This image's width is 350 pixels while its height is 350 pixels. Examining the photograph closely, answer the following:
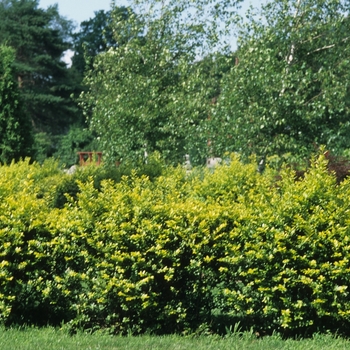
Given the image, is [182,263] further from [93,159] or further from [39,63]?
[39,63]

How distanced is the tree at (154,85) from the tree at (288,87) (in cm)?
94

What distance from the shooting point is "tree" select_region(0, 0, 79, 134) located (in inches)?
1538

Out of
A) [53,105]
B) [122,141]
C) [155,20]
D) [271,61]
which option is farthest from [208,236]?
[53,105]

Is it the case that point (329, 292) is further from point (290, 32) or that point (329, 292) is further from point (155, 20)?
point (155, 20)

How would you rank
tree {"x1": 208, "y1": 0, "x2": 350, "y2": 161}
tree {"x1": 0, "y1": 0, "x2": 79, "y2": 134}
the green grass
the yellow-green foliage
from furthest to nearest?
tree {"x1": 0, "y1": 0, "x2": 79, "y2": 134} < tree {"x1": 208, "y1": 0, "x2": 350, "y2": 161} < the yellow-green foliage < the green grass

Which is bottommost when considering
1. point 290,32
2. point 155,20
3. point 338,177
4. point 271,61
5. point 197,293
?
point 197,293

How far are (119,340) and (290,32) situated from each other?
8212 millimetres

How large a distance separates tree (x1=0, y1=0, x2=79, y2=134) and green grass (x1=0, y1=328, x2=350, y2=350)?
113 feet

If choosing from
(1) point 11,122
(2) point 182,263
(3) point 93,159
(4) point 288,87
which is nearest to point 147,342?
(2) point 182,263

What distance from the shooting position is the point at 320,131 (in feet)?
37.1

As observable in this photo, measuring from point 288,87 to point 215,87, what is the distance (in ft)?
10.1

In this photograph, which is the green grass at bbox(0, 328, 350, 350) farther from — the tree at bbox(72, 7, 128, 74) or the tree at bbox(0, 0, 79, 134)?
the tree at bbox(72, 7, 128, 74)

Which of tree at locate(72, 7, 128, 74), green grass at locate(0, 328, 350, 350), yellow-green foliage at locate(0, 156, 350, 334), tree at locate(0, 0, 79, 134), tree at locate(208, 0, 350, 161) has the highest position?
tree at locate(72, 7, 128, 74)

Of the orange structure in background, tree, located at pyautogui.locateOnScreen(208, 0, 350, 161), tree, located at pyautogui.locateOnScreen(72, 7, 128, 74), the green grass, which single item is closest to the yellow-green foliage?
the green grass
